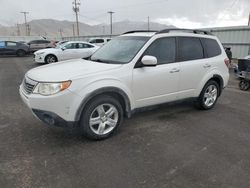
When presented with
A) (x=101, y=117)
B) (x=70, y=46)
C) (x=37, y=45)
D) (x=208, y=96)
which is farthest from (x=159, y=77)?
(x=37, y=45)

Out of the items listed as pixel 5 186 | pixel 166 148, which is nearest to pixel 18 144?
pixel 5 186

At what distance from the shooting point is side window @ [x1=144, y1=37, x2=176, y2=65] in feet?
15.1

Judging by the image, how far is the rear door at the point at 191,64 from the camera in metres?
5.03

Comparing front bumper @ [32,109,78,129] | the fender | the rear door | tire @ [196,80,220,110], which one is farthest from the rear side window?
front bumper @ [32,109,78,129]

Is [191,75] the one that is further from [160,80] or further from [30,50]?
[30,50]

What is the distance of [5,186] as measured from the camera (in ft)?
9.47

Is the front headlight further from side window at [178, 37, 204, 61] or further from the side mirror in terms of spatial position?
side window at [178, 37, 204, 61]

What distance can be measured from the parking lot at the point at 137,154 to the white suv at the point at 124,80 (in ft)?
1.44

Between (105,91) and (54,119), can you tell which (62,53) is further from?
(54,119)

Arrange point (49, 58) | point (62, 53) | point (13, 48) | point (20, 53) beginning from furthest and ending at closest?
point (20, 53) → point (13, 48) → point (62, 53) → point (49, 58)

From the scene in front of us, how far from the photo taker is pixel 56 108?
142 inches

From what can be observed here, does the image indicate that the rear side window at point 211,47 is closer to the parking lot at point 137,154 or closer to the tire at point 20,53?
the parking lot at point 137,154

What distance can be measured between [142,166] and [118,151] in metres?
0.54

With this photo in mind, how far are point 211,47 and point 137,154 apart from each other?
3372 millimetres
